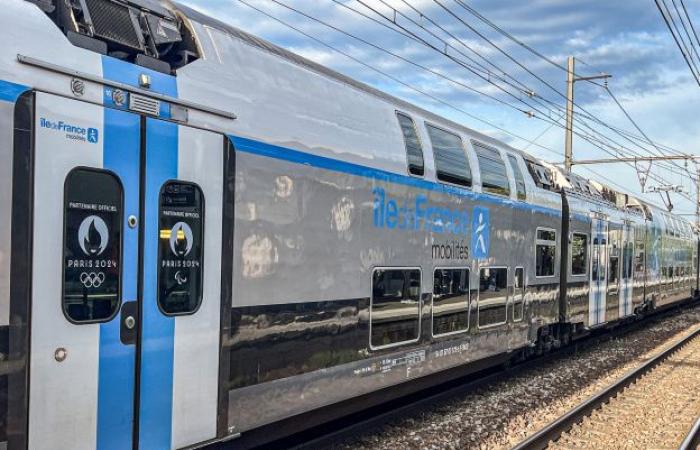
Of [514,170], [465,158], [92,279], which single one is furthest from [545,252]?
[92,279]

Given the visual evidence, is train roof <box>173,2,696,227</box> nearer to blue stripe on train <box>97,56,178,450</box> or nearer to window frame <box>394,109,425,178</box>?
window frame <box>394,109,425,178</box>

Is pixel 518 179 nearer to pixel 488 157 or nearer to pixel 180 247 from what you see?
pixel 488 157

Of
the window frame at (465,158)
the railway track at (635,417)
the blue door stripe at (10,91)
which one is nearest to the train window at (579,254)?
the railway track at (635,417)

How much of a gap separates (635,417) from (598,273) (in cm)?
566

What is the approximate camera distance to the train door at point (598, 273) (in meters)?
13.1

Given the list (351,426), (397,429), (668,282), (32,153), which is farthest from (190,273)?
(668,282)

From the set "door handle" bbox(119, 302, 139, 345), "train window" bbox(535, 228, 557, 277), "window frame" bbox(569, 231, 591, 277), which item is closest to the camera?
"door handle" bbox(119, 302, 139, 345)

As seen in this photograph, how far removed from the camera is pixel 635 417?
8.27 metres

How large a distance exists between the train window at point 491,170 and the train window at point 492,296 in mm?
1069

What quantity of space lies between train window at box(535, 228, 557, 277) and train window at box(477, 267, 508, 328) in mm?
1409

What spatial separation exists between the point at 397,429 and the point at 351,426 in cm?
→ 60

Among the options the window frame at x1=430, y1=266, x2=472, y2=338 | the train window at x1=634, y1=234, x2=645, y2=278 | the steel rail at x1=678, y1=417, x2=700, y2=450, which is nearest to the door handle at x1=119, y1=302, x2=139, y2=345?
the window frame at x1=430, y1=266, x2=472, y2=338

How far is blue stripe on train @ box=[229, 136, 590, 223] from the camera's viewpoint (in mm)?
4831

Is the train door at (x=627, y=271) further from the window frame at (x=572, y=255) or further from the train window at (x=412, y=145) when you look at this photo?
the train window at (x=412, y=145)
